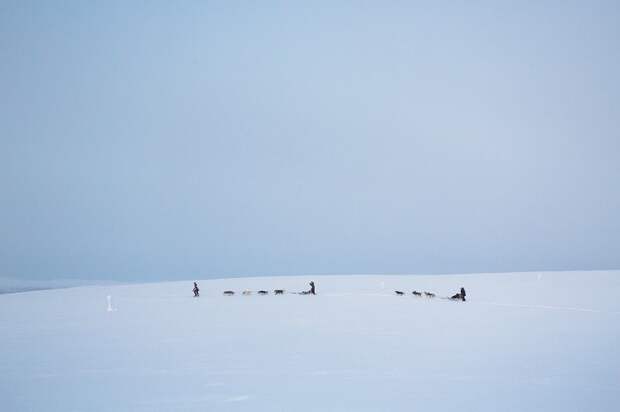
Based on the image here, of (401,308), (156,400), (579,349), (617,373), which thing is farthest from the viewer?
(401,308)

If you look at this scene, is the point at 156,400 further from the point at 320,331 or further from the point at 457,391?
the point at 320,331

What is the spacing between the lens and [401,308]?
26.3m

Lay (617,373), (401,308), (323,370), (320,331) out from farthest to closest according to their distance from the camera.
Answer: (401,308)
(320,331)
(323,370)
(617,373)

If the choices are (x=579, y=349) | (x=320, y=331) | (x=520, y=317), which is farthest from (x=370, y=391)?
(x=520, y=317)

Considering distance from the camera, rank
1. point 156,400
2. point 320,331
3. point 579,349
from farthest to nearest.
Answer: point 320,331 < point 579,349 < point 156,400

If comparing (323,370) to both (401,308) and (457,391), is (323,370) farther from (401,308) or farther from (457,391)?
(401,308)

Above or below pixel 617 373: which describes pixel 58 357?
above

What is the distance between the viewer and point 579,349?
12742 millimetres

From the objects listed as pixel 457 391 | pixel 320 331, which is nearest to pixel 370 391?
pixel 457 391

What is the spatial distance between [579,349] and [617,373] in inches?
107

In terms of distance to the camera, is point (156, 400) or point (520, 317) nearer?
point (156, 400)

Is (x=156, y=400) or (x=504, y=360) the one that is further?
(x=504, y=360)

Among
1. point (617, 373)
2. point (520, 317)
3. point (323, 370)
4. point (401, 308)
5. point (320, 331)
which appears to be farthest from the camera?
point (401, 308)

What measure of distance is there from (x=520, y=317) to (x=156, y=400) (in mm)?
16193
